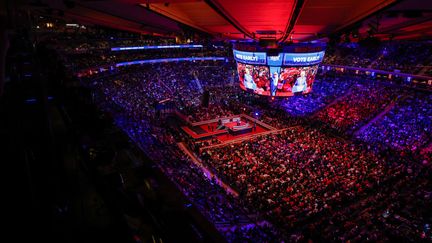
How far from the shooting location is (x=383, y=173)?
15102 mm

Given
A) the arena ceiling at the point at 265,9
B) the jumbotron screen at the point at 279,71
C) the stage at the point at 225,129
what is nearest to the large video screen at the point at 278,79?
the jumbotron screen at the point at 279,71

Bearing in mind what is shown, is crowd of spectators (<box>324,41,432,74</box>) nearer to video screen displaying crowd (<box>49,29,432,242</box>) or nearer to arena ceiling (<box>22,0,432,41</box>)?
video screen displaying crowd (<box>49,29,432,242</box>)

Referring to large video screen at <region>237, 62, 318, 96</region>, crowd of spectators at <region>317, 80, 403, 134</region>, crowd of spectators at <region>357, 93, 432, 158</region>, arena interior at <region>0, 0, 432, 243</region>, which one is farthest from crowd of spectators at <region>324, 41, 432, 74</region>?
large video screen at <region>237, 62, 318, 96</region>

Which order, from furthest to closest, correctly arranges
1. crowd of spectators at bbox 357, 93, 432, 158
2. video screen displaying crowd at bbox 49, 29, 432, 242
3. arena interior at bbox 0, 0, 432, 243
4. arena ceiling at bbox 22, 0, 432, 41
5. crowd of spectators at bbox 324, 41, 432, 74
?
1. crowd of spectators at bbox 324, 41, 432, 74
2. crowd of spectators at bbox 357, 93, 432, 158
3. video screen displaying crowd at bbox 49, 29, 432, 242
4. arena ceiling at bbox 22, 0, 432, 41
5. arena interior at bbox 0, 0, 432, 243

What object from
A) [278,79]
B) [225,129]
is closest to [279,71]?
[278,79]

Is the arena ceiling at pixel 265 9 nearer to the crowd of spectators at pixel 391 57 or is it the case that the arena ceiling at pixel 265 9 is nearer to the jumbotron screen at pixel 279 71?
the jumbotron screen at pixel 279 71

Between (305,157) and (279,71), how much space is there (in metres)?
5.37

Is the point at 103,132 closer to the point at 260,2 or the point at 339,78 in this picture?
the point at 260,2

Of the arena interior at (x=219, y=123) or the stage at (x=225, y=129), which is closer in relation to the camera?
the arena interior at (x=219, y=123)

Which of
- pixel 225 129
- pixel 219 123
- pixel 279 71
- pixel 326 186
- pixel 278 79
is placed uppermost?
pixel 279 71

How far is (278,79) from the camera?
1838cm

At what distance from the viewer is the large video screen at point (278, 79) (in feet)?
59.8

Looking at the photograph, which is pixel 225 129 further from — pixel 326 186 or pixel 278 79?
pixel 326 186

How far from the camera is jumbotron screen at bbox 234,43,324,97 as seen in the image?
17.2 m
